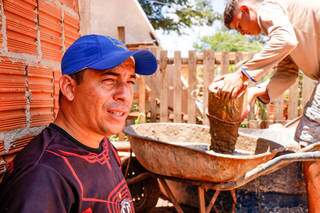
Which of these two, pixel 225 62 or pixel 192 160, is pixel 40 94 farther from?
pixel 225 62

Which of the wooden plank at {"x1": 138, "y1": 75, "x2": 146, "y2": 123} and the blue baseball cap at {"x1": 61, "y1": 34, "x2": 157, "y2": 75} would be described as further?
the wooden plank at {"x1": 138, "y1": 75, "x2": 146, "y2": 123}

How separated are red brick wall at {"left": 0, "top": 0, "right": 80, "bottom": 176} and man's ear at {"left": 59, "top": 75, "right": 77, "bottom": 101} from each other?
0.70 ft

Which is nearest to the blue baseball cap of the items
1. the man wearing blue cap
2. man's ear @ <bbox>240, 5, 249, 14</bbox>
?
the man wearing blue cap

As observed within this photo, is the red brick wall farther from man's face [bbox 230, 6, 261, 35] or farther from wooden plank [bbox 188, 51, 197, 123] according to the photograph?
wooden plank [bbox 188, 51, 197, 123]

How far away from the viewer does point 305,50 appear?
2.74 metres

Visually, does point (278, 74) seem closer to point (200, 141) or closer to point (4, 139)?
point (200, 141)

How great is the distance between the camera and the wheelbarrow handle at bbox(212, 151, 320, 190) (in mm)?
1999

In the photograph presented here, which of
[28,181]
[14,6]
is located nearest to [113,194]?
[28,181]

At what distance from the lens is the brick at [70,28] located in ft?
6.41

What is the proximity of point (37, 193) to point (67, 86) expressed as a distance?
48cm

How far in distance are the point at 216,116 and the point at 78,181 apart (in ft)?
5.62

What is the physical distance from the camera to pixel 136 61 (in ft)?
4.96

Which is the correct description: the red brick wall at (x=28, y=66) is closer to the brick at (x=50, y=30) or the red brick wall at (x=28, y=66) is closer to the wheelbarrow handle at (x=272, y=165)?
the brick at (x=50, y=30)

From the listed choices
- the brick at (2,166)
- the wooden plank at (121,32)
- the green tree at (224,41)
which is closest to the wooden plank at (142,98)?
the wooden plank at (121,32)
